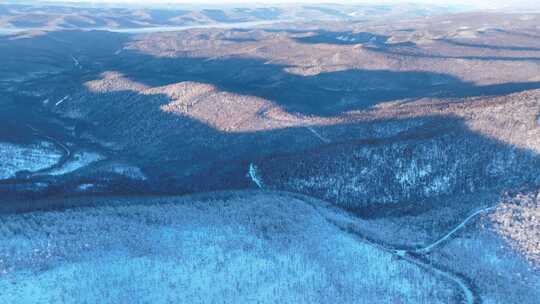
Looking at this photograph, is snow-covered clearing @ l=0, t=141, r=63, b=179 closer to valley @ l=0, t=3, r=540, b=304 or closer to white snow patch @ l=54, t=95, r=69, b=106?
valley @ l=0, t=3, r=540, b=304

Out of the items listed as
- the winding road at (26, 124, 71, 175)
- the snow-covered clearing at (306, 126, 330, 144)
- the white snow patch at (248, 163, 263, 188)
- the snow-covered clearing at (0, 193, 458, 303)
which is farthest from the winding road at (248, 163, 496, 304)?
the winding road at (26, 124, 71, 175)

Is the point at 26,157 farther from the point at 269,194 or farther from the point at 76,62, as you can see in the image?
the point at 76,62

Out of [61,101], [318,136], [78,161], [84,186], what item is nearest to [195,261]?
[84,186]

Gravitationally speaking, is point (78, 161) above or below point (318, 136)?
below

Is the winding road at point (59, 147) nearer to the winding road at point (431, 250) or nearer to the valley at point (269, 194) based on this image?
the valley at point (269, 194)

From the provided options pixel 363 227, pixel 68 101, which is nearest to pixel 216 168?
pixel 363 227

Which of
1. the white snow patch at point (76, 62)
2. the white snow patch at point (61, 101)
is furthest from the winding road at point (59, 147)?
the white snow patch at point (76, 62)
